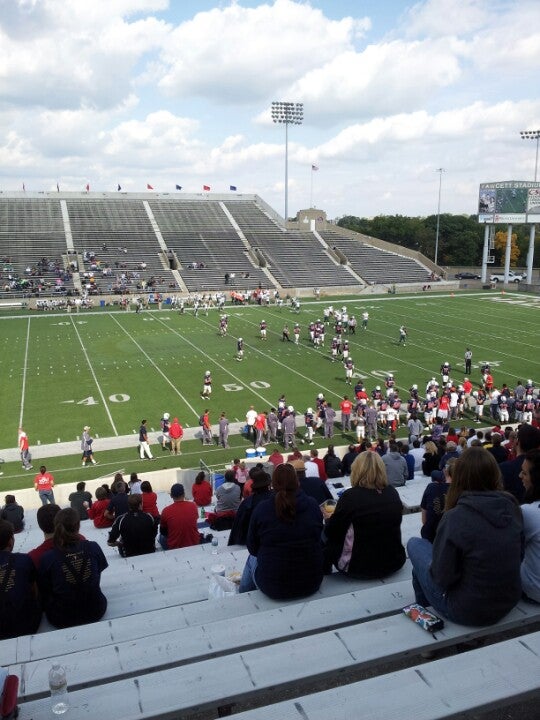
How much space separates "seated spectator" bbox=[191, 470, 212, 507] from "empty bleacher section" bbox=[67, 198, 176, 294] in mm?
39377

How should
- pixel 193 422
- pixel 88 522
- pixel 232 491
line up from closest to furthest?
pixel 232 491 < pixel 88 522 < pixel 193 422

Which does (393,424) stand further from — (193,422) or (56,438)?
(56,438)

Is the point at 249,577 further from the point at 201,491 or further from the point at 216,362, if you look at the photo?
the point at 216,362

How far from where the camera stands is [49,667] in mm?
3074

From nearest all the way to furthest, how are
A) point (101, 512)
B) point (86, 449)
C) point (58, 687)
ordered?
point (58, 687) → point (101, 512) → point (86, 449)

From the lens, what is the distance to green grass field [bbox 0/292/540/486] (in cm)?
2000

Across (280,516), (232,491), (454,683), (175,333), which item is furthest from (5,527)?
(175,333)

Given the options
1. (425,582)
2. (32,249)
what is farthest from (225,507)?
(32,249)

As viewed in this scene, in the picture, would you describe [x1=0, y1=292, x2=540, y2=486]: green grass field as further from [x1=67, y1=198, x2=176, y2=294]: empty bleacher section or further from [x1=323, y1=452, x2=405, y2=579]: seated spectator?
[x1=323, y1=452, x2=405, y2=579]: seated spectator

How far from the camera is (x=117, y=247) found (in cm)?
5681

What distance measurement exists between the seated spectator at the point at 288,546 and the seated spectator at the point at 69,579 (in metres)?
1.15

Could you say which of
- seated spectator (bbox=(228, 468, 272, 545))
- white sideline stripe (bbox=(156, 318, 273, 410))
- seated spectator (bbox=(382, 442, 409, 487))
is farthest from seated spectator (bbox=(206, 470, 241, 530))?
white sideline stripe (bbox=(156, 318, 273, 410))

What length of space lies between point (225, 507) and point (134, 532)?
1991 mm

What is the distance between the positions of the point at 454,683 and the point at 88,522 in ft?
23.5
